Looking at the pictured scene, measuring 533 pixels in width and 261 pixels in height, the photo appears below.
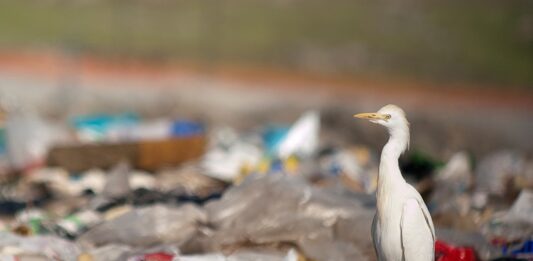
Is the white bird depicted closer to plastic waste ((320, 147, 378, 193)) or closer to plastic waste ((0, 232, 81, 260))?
plastic waste ((0, 232, 81, 260))

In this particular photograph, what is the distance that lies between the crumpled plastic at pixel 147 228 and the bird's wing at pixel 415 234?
1505mm

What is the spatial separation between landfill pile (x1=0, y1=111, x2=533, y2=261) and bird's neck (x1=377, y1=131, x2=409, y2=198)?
0.73 m

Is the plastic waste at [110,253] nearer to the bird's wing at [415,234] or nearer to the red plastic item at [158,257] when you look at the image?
the red plastic item at [158,257]

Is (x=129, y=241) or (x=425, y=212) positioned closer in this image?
(x=425, y=212)

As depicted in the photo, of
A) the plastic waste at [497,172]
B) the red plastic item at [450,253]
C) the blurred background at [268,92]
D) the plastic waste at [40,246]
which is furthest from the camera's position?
the blurred background at [268,92]

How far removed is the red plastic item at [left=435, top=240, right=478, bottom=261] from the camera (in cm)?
449

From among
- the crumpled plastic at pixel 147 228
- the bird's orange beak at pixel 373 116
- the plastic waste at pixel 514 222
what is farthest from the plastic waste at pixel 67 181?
the bird's orange beak at pixel 373 116

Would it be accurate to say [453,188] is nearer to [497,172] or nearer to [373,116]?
[497,172]

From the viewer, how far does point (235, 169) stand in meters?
7.20

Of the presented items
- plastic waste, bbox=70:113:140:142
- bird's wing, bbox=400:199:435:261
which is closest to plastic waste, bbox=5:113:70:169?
plastic waste, bbox=70:113:140:142

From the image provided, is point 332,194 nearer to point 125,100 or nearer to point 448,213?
point 448,213

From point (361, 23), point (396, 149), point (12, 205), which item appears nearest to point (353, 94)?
point (361, 23)

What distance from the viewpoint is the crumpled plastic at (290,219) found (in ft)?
16.3

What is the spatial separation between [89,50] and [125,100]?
1.87 meters
